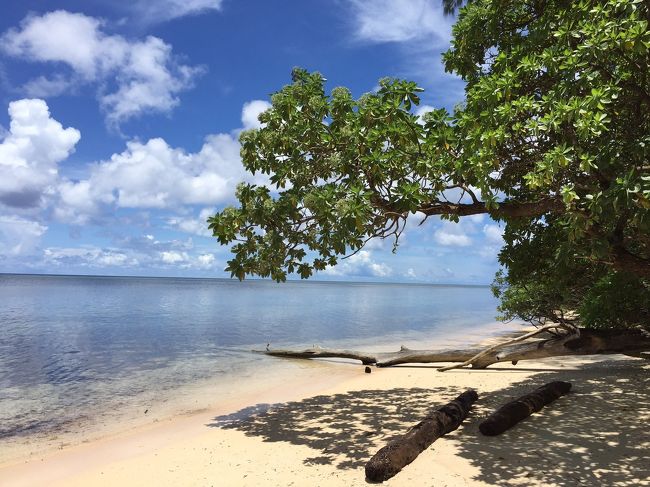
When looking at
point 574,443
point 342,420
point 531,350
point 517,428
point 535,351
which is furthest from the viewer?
point 531,350

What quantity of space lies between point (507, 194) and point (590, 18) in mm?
5399

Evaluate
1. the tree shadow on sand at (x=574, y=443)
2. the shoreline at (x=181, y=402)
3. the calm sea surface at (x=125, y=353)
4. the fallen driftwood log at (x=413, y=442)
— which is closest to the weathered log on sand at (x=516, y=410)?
the tree shadow on sand at (x=574, y=443)

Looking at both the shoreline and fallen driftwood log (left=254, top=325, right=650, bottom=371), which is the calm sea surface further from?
fallen driftwood log (left=254, top=325, right=650, bottom=371)

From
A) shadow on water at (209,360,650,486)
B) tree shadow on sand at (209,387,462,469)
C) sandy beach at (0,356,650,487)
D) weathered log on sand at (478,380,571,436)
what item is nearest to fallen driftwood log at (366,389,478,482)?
sandy beach at (0,356,650,487)

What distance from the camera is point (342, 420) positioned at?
10375mm

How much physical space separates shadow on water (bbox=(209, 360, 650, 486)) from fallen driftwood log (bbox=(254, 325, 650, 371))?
0.90 meters

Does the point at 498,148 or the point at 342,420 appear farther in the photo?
the point at 342,420

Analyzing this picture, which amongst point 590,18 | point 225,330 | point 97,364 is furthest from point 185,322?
point 590,18

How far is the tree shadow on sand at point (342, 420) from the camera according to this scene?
8.21 m

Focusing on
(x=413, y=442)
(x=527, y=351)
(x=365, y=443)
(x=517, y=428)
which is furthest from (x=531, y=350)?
(x=413, y=442)

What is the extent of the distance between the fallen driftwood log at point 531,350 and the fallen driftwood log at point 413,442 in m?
4.59

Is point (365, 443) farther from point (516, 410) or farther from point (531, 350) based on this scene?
point (531, 350)

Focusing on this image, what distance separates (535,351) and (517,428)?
585 cm

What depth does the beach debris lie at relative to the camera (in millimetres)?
12008
